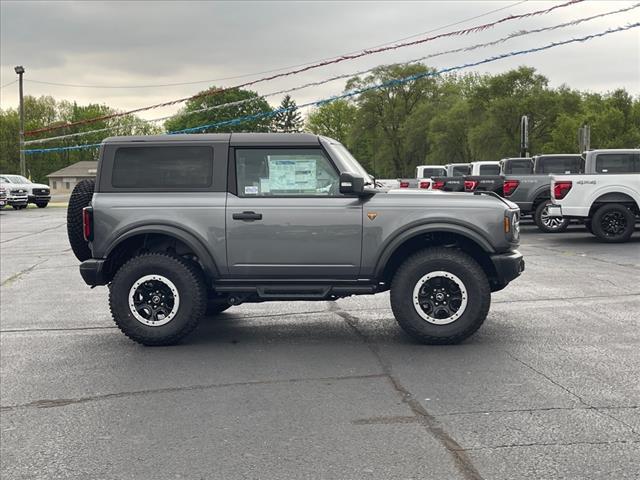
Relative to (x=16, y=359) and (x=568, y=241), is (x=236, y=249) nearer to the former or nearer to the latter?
(x=16, y=359)

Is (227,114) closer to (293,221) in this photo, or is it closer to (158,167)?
(158,167)

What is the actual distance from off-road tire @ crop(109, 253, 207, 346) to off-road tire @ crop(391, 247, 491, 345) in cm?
181

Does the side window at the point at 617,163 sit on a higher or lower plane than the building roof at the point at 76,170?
higher

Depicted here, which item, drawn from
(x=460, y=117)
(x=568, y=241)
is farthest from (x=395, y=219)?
(x=460, y=117)

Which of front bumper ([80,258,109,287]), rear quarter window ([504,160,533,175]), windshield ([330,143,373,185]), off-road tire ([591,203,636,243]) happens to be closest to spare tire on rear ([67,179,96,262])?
front bumper ([80,258,109,287])

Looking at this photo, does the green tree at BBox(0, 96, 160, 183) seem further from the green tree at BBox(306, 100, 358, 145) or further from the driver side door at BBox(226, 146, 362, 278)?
the driver side door at BBox(226, 146, 362, 278)

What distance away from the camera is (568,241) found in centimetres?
1709

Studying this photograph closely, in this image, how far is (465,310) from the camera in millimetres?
6812

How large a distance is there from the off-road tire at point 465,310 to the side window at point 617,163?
10894mm

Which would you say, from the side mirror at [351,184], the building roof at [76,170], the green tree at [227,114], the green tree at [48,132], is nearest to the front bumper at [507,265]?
the side mirror at [351,184]

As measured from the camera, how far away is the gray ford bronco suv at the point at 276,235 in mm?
6848

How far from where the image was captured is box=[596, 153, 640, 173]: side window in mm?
16312

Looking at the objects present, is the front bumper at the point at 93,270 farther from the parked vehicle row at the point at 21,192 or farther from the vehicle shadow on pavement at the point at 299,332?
the parked vehicle row at the point at 21,192

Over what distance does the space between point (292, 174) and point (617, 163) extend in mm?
11498
